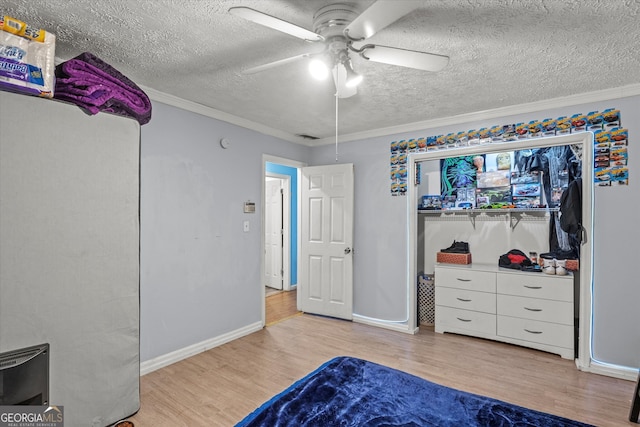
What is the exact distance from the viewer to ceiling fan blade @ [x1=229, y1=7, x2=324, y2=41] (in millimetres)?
1361

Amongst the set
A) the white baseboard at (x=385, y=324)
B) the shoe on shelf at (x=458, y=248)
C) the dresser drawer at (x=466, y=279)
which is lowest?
the white baseboard at (x=385, y=324)

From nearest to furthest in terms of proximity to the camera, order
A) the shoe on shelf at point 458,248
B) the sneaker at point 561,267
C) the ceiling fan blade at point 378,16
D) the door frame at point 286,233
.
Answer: the ceiling fan blade at point 378,16, the sneaker at point 561,267, the shoe on shelf at point 458,248, the door frame at point 286,233

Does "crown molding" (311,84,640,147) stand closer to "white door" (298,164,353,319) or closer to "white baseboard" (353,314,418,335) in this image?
"white door" (298,164,353,319)

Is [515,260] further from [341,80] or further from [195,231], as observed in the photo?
[195,231]

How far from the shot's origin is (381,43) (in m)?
2.11

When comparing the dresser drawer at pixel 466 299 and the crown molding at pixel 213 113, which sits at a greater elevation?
the crown molding at pixel 213 113

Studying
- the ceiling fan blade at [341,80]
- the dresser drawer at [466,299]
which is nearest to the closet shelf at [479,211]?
the dresser drawer at [466,299]

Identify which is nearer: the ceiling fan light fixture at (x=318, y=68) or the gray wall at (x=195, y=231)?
the ceiling fan light fixture at (x=318, y=68)

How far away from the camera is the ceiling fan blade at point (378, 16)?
1.29 metres

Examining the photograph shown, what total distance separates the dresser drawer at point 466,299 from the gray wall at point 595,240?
1.42 ft

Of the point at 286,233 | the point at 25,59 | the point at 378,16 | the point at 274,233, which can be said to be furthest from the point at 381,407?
the point at 274,233

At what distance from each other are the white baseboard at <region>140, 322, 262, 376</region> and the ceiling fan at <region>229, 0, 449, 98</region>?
259cm

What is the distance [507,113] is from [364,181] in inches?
67.7

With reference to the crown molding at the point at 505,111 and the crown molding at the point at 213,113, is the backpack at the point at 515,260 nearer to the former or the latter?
the crown molding at the point at 505,111
